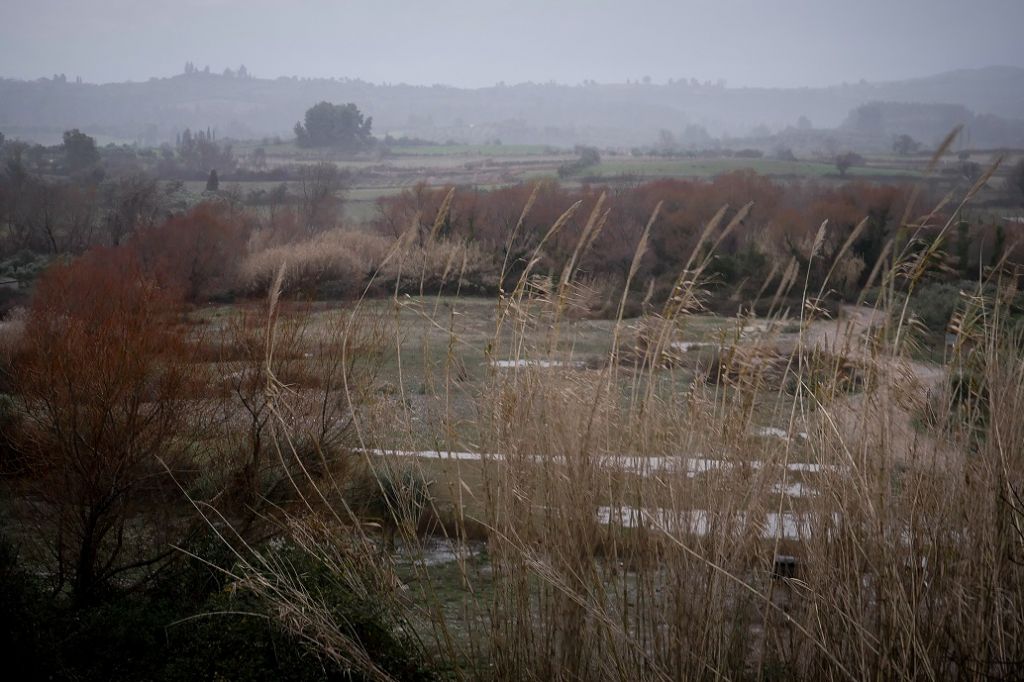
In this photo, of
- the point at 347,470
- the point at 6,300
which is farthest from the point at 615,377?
the point at 6,300

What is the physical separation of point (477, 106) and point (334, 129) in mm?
15448

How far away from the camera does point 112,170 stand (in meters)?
16.0

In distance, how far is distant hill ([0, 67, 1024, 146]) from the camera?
18.3m

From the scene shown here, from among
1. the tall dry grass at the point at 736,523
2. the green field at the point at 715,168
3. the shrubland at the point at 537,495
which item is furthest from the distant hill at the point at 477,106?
the tall dry grass at the point at 736,523

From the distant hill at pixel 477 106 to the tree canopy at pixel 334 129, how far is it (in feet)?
8.18

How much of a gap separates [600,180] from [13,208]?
46.3ft

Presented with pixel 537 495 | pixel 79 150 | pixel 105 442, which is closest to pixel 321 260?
pixel 79 150

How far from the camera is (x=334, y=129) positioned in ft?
76.9

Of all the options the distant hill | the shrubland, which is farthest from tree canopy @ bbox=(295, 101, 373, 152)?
the shrubland

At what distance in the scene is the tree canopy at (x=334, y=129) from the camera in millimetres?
23297

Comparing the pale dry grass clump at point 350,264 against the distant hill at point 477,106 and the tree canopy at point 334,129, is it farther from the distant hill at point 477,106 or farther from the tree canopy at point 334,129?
the tree canopy at point 334,129

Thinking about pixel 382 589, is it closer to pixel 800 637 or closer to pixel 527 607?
pixel 527 607

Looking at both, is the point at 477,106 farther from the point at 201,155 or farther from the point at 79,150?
the point at 79,150

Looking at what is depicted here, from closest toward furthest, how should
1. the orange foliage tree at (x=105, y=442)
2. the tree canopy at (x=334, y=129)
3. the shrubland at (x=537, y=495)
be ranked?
1. the shrubland at (x=537, y=495)
2. the orange foliage tree at (x=105, y=442)
3. the tree canopy at (x=334, y=129)
